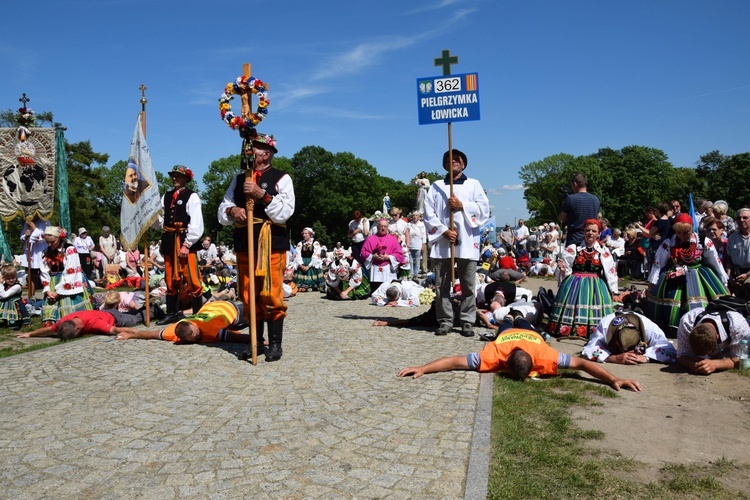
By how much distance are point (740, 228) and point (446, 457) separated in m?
6.69

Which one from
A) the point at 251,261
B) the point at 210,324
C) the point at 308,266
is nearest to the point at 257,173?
the point at 251,261

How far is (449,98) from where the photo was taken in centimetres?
868

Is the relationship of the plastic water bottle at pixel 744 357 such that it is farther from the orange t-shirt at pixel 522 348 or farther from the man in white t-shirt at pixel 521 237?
the man in white t-shirt at pixel 521 237

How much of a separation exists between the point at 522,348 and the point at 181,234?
18.3ft

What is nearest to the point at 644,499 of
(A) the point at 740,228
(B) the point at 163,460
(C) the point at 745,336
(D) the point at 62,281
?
(B) the point at 163,460

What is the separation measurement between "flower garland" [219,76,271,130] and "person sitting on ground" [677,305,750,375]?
201 inches

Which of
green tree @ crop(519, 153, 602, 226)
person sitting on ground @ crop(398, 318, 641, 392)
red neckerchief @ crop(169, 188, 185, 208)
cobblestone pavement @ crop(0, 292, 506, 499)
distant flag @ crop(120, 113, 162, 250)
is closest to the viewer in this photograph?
cobblestone pavement @ crop(0, 292, 506, 499)

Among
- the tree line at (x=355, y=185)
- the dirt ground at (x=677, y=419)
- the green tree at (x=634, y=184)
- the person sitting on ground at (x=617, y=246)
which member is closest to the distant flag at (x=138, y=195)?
the dirt ground at (x=677, y=419)

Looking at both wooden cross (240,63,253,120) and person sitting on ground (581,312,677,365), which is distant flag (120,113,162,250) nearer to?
wooden cross (240,63,253,120)

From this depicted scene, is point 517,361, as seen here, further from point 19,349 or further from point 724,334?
point 19,349

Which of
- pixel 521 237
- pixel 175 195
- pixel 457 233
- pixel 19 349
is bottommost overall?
pixel 19 349

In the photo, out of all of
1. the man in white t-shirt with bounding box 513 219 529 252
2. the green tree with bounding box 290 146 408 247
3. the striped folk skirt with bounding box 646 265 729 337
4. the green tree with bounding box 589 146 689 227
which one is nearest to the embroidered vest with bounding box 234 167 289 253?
the striped folk skirt with bounding box 646 265 729 337

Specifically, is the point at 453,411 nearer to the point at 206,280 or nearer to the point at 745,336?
the point at 745,336

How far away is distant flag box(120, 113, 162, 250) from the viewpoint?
29.8ft
